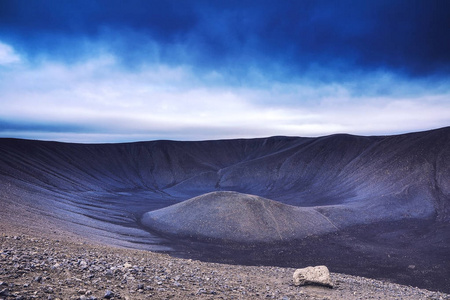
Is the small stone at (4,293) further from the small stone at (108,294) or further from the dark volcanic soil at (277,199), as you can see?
the dark volcanic soil at (277,199)

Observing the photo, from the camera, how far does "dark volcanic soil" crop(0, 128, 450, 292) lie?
28047 millimetres

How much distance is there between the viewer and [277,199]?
203 feet

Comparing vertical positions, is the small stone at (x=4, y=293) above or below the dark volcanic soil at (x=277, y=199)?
above

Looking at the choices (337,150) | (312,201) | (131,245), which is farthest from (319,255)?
(337,150)

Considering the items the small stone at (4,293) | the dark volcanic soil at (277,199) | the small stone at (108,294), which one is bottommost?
the dark volcanic soil at (277,199)

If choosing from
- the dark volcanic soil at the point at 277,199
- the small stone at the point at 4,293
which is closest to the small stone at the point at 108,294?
the small stone at the point at 4,293

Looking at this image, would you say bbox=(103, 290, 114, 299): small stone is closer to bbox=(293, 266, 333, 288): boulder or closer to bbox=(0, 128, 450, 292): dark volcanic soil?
bbox=(293, 266, 333, 288): boulder

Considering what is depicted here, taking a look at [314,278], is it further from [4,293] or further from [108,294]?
[4,293]

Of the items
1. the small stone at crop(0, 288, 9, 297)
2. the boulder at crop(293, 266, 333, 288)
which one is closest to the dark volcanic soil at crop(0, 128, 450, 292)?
the boulder at crop(293, 266, 333, 288)

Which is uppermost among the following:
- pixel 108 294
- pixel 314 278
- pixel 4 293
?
pixel 4 293

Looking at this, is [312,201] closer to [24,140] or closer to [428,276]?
[428,276]

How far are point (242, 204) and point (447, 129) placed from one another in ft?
150

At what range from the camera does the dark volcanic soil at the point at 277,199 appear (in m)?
28.0

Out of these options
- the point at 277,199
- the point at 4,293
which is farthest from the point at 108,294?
the point at 277,199
